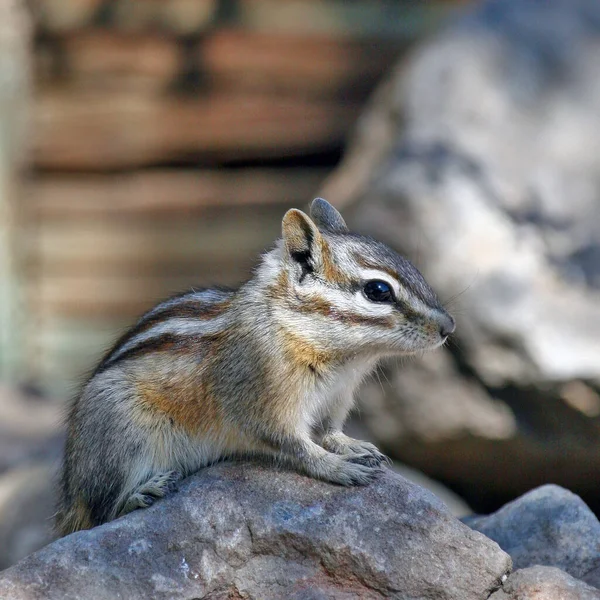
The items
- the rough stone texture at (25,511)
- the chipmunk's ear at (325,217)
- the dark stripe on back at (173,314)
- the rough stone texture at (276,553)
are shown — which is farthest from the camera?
the rough stone texture at (25,511)

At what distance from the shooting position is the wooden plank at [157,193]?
28.9 ft

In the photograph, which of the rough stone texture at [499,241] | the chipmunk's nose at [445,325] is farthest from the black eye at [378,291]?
the rough stone texture at [499,241]

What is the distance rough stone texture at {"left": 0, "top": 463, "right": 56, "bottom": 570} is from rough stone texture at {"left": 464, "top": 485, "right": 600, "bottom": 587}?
8.42 feet

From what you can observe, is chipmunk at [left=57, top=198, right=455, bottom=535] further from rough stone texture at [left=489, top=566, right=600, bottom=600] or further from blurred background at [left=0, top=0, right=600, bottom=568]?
blurred background at [left=0, top=0, right=600, bottom=568]

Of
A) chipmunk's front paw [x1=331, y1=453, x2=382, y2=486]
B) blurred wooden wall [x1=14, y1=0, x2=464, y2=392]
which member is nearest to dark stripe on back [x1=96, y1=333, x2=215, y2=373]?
chipmunk's front paw [x1=331, y1=453, x2=382, y2=486]

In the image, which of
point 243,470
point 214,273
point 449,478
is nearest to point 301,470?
point 243,470

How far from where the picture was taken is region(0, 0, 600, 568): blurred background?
659 centimetres

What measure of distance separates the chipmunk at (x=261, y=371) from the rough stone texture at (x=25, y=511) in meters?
1.84

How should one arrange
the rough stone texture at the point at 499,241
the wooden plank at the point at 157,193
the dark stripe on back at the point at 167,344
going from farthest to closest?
the wooden plank at the point at 157,193 → the rough stone texture at the point at 499,241 → the dark stripe on back at the point at 167,344

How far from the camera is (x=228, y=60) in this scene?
8.58 m

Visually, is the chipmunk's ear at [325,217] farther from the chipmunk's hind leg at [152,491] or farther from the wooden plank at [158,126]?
the wooden plank at [158,126]

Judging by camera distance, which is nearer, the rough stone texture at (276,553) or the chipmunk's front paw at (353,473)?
the rough stone texture at (276,553)

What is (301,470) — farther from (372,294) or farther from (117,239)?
(117,239)

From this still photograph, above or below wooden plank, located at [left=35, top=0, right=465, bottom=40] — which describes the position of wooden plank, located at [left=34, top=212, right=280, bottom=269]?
below
